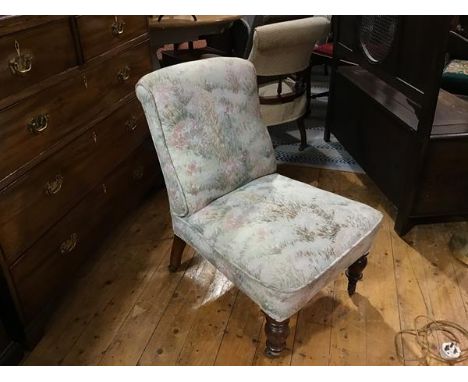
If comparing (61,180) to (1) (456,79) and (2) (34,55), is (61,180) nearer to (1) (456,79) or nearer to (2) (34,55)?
(2) (34,55)

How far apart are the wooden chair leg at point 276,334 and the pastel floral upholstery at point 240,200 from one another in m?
0.05

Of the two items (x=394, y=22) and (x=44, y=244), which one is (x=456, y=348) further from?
(x=44, y=244)

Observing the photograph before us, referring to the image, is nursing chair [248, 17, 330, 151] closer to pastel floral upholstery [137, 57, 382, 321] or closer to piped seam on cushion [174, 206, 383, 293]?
pastel floral upholstery [137, 57, 382, 321]

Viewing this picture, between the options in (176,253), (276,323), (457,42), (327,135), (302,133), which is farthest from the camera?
(327,135)

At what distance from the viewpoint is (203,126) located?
4.71 ft

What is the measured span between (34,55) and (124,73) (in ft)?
1.79

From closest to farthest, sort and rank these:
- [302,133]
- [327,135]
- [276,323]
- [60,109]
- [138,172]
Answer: [276,323]
[60,109]
[138,172]
[302,133]
[327,135]

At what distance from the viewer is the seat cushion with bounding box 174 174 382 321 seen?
47.8 inches

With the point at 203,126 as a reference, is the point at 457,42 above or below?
above

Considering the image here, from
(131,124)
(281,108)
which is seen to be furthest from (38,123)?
(281,108)

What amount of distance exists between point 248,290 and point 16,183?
0.76 meters

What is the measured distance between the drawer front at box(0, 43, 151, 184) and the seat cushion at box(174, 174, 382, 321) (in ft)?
1.68

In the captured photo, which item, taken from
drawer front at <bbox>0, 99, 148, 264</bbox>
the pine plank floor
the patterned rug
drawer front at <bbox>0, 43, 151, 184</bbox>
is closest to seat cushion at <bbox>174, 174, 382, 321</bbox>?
the pine plank floor

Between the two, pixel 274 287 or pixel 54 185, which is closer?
pixel 274 287
